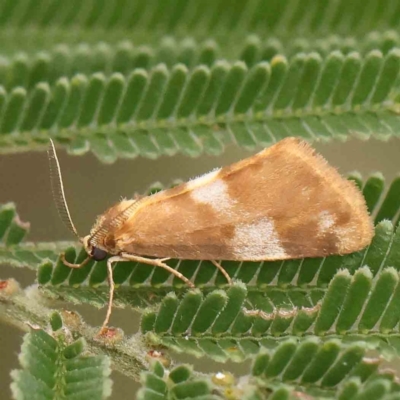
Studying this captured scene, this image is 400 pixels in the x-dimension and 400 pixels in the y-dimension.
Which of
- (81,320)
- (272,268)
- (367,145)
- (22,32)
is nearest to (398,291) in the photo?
(272,268)

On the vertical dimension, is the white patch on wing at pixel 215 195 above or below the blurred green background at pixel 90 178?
above

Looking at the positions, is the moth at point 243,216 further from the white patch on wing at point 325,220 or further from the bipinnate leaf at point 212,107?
the bipinnate leaf at point 212,107

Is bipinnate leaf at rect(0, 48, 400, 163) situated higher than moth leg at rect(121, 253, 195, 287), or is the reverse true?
bipinnate leaf at rect(0, 48, 400, 163)

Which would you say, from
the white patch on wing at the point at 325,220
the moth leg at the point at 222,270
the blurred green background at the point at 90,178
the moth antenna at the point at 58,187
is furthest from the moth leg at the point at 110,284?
the blurred green background at the point at 90,178

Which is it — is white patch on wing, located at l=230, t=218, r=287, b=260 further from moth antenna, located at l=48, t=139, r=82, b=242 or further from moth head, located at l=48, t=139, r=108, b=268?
moth antenna, located at l=48, t=139, r=82, b=242

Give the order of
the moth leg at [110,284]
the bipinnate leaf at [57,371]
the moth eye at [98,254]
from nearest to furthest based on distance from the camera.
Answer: the bipinnate leaf at [57,371], the moth leg at [110,284], the moth eye at [98,254]

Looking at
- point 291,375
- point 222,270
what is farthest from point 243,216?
point 291,375

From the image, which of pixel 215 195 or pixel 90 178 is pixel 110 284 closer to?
pixel 215 195

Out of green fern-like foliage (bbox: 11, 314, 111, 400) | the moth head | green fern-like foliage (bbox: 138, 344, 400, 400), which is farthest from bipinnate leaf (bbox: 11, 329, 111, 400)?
the moth head
